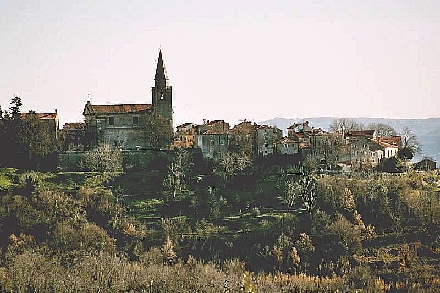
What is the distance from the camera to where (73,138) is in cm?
6781

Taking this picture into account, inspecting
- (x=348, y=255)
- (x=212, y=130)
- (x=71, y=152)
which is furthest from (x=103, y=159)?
(x=348, y=255)

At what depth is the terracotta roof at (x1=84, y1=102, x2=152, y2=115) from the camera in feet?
227

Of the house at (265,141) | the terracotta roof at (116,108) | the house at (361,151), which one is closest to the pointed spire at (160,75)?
the terracotta roof at (116,108)

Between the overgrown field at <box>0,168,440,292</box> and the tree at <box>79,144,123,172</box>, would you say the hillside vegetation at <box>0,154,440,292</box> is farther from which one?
the tree at <box>79,144,123,172</box>

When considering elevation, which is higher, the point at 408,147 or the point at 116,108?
the point at 116,108

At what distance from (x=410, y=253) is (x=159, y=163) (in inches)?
938

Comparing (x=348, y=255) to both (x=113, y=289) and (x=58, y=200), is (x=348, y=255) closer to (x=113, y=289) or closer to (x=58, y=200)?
(x=113, y=289)

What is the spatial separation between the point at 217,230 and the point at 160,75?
21.2 metres

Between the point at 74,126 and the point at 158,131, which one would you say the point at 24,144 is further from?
the point at 158,131

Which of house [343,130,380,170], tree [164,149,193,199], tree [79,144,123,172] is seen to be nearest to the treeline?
tree [79,144,123,172]

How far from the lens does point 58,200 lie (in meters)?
57.6

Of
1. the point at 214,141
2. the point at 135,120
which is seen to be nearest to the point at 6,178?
the point at 135,120

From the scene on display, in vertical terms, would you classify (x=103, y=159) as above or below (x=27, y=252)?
above

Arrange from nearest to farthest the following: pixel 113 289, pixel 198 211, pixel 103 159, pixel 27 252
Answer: pixel 113 289
pixel 27 252
pixel 198 211
pixel 103 159
